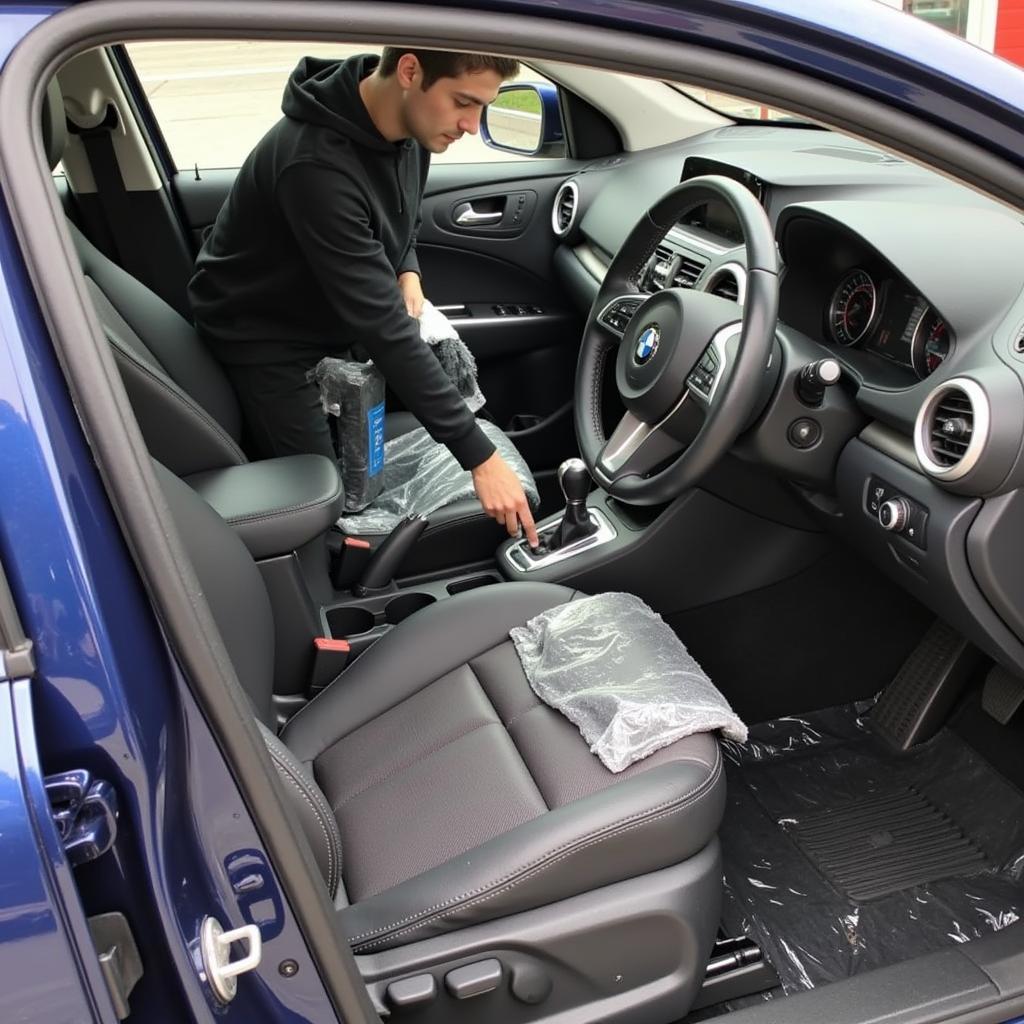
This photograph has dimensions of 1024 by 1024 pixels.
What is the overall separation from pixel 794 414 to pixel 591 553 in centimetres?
52

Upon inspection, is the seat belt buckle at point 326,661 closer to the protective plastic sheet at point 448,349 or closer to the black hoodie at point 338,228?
the black hoodie at point 338,228

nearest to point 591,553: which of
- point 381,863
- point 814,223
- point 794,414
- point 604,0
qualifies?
point 794,414

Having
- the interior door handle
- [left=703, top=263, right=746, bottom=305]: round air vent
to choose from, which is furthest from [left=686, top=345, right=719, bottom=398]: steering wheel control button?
the interior door handle

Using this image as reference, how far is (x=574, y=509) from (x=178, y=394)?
28.4 inches

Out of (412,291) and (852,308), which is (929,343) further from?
(412,291)

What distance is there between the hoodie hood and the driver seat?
0.72 metres

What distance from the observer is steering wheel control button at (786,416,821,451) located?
5.27ft

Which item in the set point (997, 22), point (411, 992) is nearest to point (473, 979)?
point (411, 992)

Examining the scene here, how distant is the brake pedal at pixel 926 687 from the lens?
191cm

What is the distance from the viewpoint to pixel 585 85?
273 cm

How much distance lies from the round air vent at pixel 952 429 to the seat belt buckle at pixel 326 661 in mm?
931

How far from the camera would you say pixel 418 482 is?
2275mm

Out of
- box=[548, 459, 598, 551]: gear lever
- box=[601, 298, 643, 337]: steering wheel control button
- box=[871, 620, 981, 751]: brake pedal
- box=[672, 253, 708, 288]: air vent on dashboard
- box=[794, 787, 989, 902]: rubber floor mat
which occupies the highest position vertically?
box=[672, 253, 708, 288]: air vent on dashboard

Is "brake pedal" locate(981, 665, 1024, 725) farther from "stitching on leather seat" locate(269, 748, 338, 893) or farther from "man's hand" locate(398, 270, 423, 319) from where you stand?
"man's hand" locate(398, 270, 423, 319)
